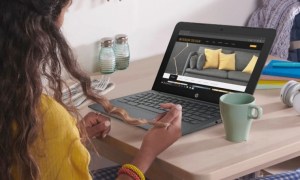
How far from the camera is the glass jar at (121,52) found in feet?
5.70

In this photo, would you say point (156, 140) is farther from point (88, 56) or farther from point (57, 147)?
point (88, 56)

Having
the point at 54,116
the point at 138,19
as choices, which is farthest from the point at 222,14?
the point at 54,116

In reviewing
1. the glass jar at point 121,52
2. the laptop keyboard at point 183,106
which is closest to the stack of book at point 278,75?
the laptop keyboard at point 183,106

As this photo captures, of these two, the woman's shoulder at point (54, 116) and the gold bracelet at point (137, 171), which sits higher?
the woman's shoulder at point (54, 116)

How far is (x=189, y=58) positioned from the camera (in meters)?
1.41

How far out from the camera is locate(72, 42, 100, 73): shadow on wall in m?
1.75

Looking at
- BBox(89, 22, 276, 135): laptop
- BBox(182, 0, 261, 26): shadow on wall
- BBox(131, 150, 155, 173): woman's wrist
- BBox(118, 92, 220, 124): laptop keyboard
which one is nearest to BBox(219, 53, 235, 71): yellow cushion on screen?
BBox(89, 22, 276, 135): laptop

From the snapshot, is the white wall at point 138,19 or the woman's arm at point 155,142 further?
the white wall at point 138,19

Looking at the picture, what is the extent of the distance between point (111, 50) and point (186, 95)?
45 cm

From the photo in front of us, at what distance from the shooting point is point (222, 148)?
1079 mm

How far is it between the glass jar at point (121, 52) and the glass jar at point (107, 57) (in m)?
0.02

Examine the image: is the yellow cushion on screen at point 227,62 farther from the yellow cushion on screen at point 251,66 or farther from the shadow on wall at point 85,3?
the shadow on wall at point 85,3

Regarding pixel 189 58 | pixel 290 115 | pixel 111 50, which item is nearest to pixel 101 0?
pixel 111 50

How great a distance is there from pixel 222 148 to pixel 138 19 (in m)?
0.91
